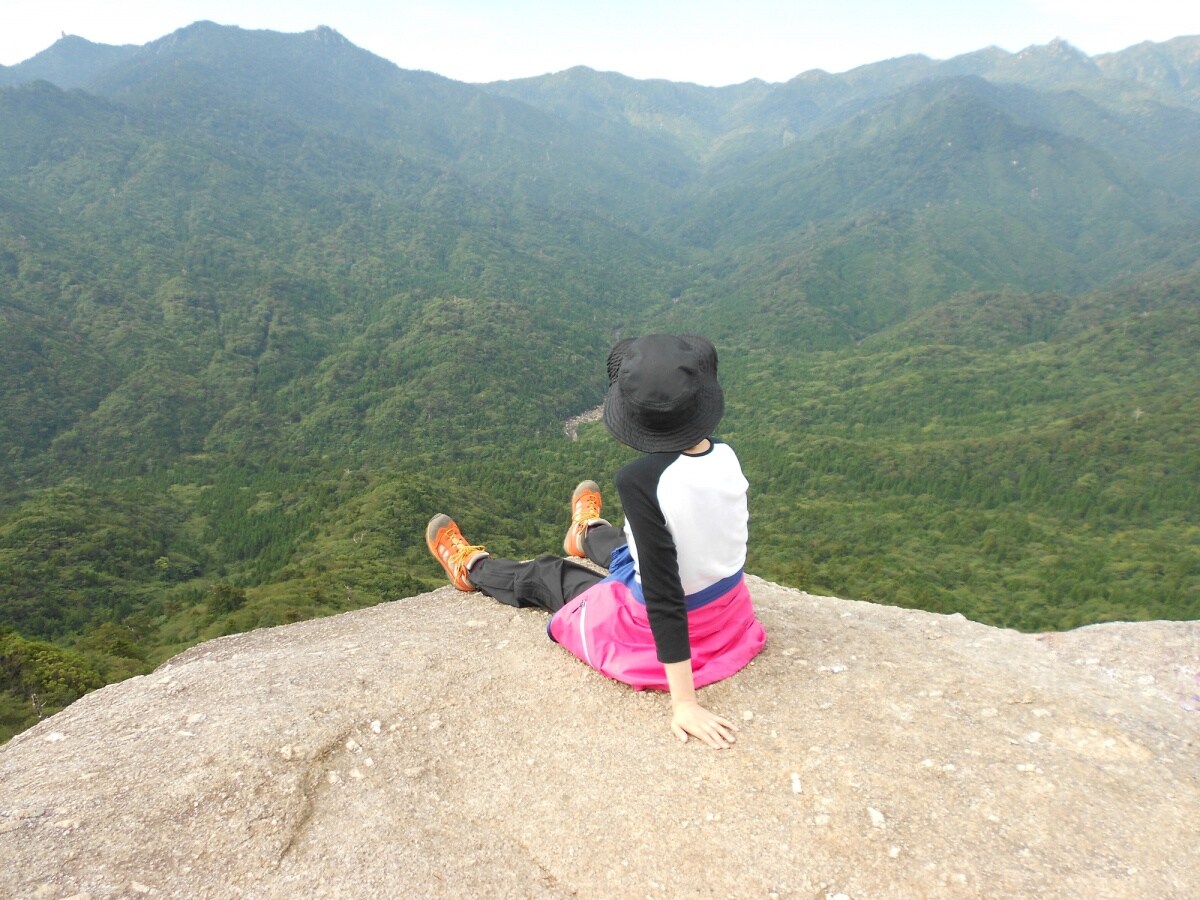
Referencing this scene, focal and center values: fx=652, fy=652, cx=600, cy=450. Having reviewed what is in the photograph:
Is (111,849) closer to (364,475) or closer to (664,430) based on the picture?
(664,430)

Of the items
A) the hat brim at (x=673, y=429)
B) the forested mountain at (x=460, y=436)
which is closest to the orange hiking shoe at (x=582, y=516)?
the hat brim at (x=673, y=429)

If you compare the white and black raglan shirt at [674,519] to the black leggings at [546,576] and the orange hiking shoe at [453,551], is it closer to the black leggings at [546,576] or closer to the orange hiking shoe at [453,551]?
the black leggings at [546,576]

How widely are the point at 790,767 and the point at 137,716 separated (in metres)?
5.50

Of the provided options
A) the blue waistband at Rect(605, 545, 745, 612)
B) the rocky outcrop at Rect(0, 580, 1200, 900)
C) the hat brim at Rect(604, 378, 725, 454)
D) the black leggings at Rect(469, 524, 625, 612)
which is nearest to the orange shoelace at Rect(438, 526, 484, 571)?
the black leggings at Rect(469, 524, 625, 612)

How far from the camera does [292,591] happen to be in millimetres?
28953

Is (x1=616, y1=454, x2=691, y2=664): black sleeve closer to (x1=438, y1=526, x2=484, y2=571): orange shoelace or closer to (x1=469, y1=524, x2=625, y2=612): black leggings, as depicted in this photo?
(x1=469, y1=524, x2=625, y2=612): black leggings

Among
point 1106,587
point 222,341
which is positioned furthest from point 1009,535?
point 222,341

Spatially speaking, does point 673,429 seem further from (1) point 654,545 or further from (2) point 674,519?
(1) point 654,545

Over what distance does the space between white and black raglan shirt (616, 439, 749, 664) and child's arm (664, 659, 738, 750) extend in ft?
0.67

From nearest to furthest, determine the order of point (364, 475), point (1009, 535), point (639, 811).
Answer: point (639, 811) < point (1009, 535) < point (364, 475)

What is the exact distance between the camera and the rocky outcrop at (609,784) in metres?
4.00

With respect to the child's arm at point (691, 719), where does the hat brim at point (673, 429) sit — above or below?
above

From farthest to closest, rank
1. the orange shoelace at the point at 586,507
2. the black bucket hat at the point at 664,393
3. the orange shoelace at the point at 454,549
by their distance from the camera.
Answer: the orange shoelace at the point at 454,549, the orange shoelace at the point at 586,507, the black bucket hat at the point at 664,393

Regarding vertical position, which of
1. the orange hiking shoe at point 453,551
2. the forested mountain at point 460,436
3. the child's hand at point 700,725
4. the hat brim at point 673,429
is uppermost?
the hat brim at point 673,429
